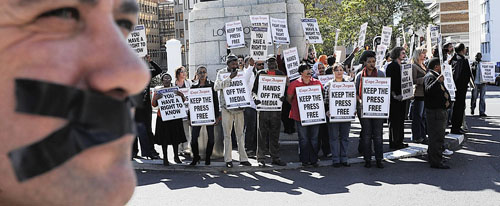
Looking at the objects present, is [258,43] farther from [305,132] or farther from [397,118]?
[397,118]

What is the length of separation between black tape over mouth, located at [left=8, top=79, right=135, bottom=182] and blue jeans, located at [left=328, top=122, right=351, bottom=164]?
9915 millimetres

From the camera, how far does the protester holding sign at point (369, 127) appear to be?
33.1 ft

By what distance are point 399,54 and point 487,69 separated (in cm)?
691

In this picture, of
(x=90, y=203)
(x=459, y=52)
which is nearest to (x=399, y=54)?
(x=459, y=52)

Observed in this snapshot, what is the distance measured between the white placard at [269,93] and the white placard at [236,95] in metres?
0.27

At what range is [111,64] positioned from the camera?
60 centimetres

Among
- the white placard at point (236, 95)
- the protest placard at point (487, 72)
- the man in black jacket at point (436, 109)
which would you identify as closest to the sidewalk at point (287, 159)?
the white placard at point (236, 95)

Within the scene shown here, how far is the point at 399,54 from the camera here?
38.9 feet

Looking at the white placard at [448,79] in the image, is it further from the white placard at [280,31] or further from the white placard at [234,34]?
the white placard at [234,34]

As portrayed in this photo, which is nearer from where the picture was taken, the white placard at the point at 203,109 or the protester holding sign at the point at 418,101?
the white placard at the point at 203,109

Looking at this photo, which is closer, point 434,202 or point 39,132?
point 39,132

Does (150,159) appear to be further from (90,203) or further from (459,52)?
(90,203)

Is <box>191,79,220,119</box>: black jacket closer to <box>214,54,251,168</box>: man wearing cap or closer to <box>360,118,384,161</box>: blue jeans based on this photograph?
<box>214,54,251,168</box>: man wearing cap

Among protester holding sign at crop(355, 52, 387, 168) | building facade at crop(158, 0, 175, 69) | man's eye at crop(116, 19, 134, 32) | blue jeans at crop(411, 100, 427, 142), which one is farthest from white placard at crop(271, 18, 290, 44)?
building facade at crop(158, 0, 175, 69)
